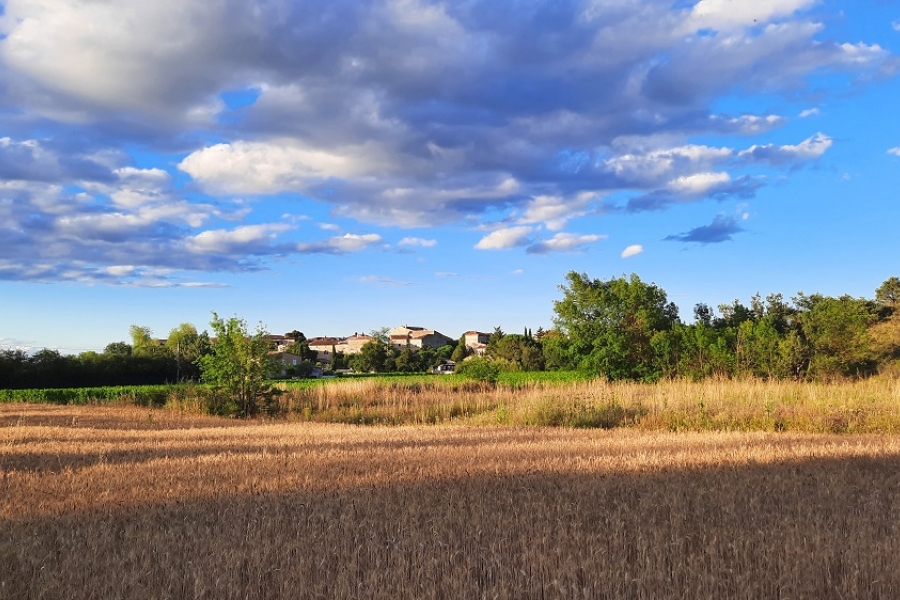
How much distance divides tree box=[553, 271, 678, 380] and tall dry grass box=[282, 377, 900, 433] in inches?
433

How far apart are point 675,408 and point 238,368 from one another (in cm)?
1828

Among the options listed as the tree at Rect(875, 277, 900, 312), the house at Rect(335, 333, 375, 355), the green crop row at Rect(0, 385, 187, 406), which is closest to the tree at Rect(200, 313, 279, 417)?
the green crop row at Rect(0, 385, 187, 406)

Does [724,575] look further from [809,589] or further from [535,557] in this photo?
[535,557]

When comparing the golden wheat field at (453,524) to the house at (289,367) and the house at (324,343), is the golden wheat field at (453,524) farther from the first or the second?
the house at (324,343)

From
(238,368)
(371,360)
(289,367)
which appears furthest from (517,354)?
(238,368)

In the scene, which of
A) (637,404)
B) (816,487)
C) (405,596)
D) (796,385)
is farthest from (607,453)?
(796,385)

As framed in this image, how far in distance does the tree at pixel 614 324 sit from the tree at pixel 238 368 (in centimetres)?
1824

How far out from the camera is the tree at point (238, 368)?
2978 centimetres

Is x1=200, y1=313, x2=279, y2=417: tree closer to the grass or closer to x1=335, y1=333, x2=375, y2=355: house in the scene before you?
the grass

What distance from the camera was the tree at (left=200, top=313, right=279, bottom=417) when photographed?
2978 centimetres

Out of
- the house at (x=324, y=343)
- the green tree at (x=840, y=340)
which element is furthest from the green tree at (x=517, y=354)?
the house at (x=324, y=343)

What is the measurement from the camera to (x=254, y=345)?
29.9 m

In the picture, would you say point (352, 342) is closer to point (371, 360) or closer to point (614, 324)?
point (371, 360)

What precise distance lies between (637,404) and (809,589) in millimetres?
17948
